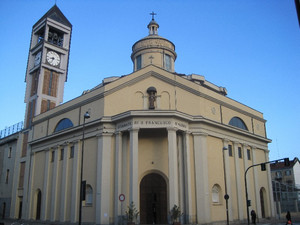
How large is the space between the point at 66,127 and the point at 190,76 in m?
14.6

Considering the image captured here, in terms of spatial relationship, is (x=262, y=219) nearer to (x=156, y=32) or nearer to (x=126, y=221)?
(x=126, y=221)

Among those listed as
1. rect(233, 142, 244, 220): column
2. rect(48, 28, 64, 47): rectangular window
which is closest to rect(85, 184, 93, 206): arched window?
rect(233, 142, 244, 220): column

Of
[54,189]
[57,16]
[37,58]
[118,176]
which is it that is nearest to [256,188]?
[118,176]

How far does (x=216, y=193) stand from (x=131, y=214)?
9.03m

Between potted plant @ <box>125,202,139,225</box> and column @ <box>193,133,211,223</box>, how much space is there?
536 centimetres

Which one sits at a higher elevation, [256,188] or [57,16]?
[57,16]

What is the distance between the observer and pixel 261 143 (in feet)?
119

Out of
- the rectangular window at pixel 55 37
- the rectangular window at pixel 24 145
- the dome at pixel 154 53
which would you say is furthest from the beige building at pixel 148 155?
the rectangular window at pixel 55 37

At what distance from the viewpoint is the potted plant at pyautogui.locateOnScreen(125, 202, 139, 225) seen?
22.4 meters

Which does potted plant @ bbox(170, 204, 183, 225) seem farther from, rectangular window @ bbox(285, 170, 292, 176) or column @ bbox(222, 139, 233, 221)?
rectangular window @ bbox(285, 170, 292, 176)

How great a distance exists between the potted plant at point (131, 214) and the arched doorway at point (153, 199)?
6.49 ft

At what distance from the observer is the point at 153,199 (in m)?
25.4

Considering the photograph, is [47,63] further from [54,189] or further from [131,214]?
[131,214]

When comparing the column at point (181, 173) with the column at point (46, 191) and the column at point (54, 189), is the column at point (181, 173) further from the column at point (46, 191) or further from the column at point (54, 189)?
the column at point (46, 191)
